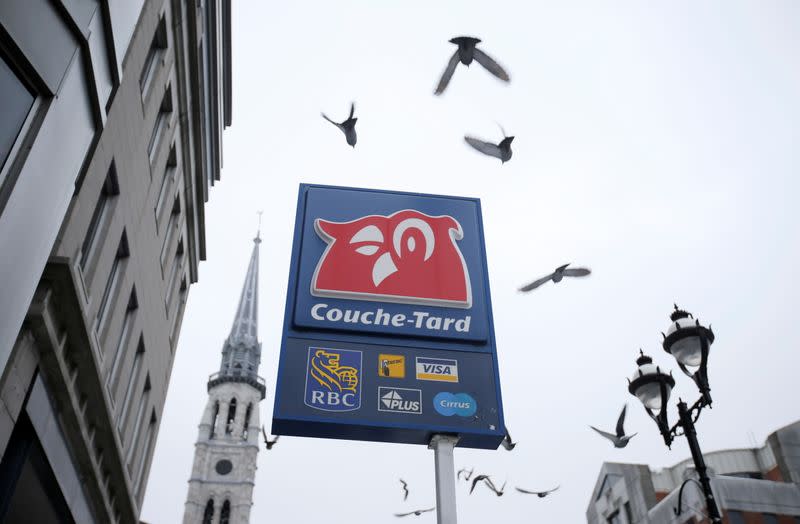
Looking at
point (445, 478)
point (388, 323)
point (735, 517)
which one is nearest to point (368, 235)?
point (388, 323)

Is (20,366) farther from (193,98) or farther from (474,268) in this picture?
(193,98)

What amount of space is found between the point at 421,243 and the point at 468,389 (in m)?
3.62

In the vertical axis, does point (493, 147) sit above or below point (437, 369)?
above

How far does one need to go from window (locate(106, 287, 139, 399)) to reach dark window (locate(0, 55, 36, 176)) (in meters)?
10.0

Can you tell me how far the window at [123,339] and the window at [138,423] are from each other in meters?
3.17

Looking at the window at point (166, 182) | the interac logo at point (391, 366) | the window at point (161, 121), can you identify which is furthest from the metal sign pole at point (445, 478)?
the window at point (166, 182)

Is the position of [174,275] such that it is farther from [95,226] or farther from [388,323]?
[388,323]

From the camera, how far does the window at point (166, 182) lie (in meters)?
20.7

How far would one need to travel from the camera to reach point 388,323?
42.9ft

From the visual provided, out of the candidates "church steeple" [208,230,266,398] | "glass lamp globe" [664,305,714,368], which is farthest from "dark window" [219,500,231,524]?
"glass lamp globe" [664,305,714,368]

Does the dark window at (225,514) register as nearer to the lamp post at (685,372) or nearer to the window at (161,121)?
the window at (161,121)

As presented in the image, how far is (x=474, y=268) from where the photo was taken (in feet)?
48.1

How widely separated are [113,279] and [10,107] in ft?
31.6

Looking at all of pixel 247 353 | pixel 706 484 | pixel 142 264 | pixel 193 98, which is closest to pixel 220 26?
pixel 193 98
